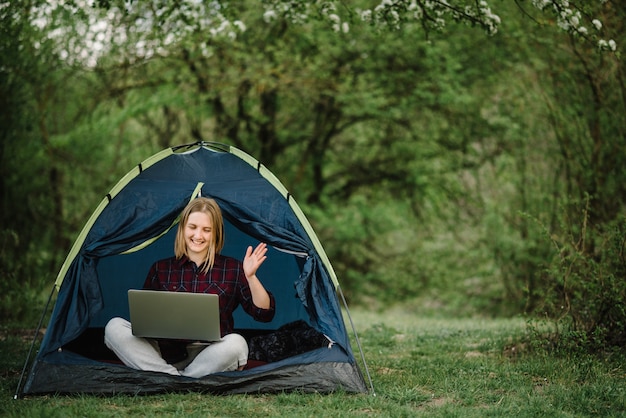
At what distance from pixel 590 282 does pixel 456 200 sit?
20.8 ft

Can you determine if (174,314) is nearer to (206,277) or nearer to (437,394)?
(206,277)

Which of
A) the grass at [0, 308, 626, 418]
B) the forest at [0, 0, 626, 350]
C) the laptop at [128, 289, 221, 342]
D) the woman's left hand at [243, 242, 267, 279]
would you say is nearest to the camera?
the grass at [0, 308, 626, 418]

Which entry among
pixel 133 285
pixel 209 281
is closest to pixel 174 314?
pixel 209 281

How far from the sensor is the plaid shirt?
14.4ft

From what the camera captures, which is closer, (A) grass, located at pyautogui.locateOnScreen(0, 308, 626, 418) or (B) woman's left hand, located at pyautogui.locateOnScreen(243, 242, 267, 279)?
(A) grass, located at pyautogui.locateOnScreen(0, 308, 626, 418)

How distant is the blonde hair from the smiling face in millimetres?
19

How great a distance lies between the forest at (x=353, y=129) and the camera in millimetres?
7398

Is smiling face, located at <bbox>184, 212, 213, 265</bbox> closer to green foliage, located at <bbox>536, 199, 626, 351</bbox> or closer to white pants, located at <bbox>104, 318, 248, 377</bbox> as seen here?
white pants, located at <bbox>104, 318, 248, 377</bbox>

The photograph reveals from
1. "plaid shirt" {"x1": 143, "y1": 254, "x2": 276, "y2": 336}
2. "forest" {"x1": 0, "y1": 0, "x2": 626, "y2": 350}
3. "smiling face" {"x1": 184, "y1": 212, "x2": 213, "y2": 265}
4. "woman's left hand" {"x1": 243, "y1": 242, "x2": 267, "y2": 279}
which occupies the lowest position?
"plaid shirt" {"x1": 143, "y1": 254, "x2": 276, "y2": 336}

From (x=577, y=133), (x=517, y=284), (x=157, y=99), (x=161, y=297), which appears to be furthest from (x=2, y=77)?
(x=517, y=284)

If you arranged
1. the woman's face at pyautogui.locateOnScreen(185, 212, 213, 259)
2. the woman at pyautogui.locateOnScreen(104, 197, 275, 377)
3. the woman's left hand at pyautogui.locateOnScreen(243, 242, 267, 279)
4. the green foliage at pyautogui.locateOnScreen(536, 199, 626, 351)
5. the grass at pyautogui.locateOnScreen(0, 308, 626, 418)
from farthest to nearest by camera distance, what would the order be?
the green foliage at pyautogui.locateOnScreen(536, 199, 626, 351), the woman's face at pyautogui.locateOnScreen(185, 212, 213, 259), the woman at pyautogui.locateOnScreen(104, 197, 275, 377), the woman's left hand at pyautogui.locateOnScreen(243, 242, 267, 279), the grass at pyautogui.locateOnScreen(0, 308, 626, 418)

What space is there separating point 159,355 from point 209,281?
572 mm

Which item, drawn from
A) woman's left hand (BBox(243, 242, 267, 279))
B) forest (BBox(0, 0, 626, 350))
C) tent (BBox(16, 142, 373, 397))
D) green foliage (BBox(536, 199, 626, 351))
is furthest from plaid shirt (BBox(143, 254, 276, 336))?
forest (BBox(0, 0, 626, 350))

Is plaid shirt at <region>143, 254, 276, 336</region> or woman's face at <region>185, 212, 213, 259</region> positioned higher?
woman's face at <region>185, 212, 213, 259</region>
